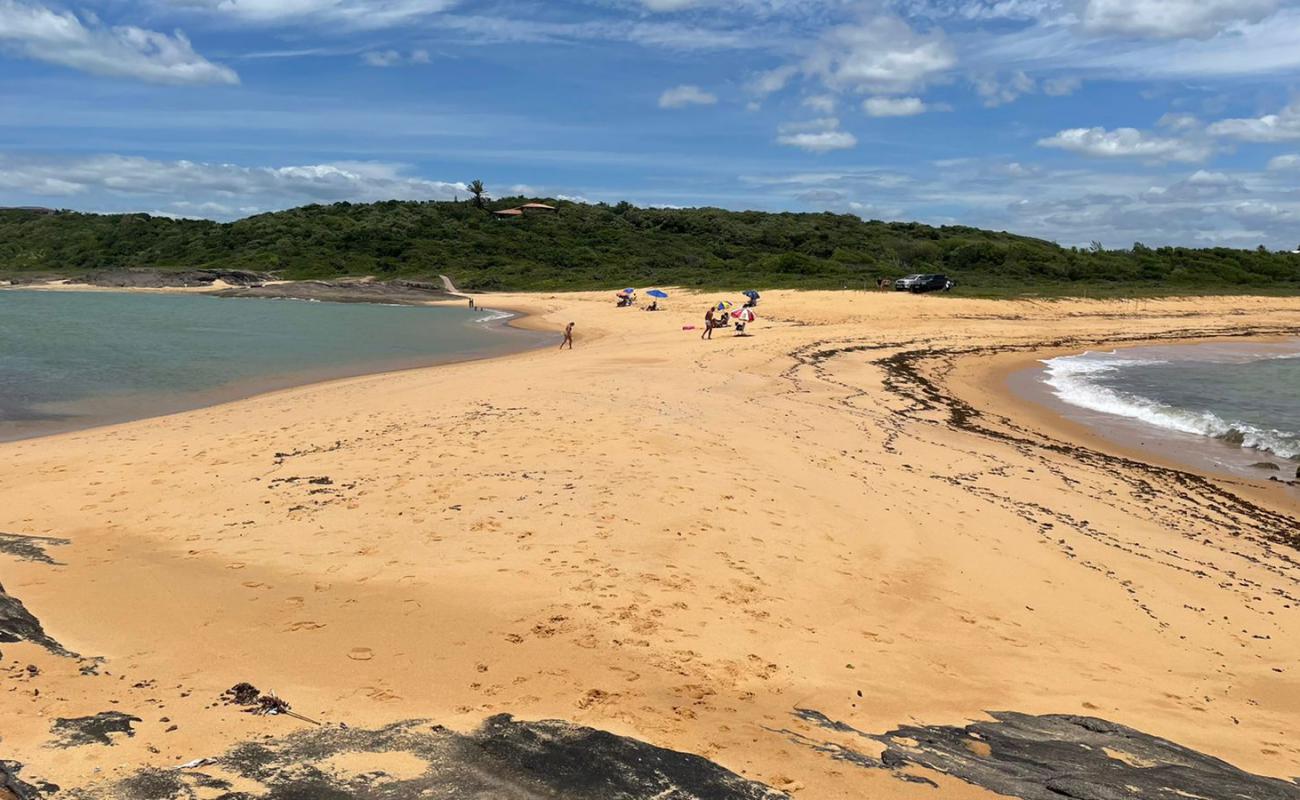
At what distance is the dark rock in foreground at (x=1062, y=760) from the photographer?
4277mm

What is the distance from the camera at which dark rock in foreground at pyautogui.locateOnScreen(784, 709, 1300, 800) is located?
4.28 meters

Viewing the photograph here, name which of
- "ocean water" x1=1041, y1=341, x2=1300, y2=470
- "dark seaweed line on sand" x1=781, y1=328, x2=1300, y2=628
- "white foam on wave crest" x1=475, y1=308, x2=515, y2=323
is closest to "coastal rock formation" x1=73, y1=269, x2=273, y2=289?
"white foam on wave crest" x1=475, y1=308, x2=515, y2=323

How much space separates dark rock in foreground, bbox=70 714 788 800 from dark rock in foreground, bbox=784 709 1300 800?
1.01 metres

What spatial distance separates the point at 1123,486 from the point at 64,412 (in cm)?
2019

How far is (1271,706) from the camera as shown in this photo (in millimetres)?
6262

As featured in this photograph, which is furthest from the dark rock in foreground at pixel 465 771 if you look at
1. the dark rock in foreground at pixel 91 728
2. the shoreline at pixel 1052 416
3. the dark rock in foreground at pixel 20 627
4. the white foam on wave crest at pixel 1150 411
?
the white foam on wave crest at pixel 1150 411

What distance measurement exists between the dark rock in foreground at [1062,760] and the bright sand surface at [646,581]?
7.2 inches

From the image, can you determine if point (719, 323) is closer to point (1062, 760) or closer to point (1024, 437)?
point (1024, 437)

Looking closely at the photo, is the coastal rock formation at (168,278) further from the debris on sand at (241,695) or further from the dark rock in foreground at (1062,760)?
the dark rock in foreground at (1062,760)

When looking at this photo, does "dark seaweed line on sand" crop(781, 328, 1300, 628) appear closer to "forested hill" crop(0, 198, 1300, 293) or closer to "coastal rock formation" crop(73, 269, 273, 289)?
"forested hill" crop(0, 198, 1300, 293)

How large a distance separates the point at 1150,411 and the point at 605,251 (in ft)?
230

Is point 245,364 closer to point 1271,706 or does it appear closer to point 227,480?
point 227,480

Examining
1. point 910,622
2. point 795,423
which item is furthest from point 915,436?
point 910,622

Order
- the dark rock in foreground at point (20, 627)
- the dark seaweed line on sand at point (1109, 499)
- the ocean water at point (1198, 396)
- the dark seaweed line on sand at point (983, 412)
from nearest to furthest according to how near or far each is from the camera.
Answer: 1. the dark rock in foreground at point (20, 627)
2. the dark seaweed line on sand at point (1109, 499)
3. the dark seaweed line on sand at point (983, 412)
4. the ocean water at point (1198, 396)
